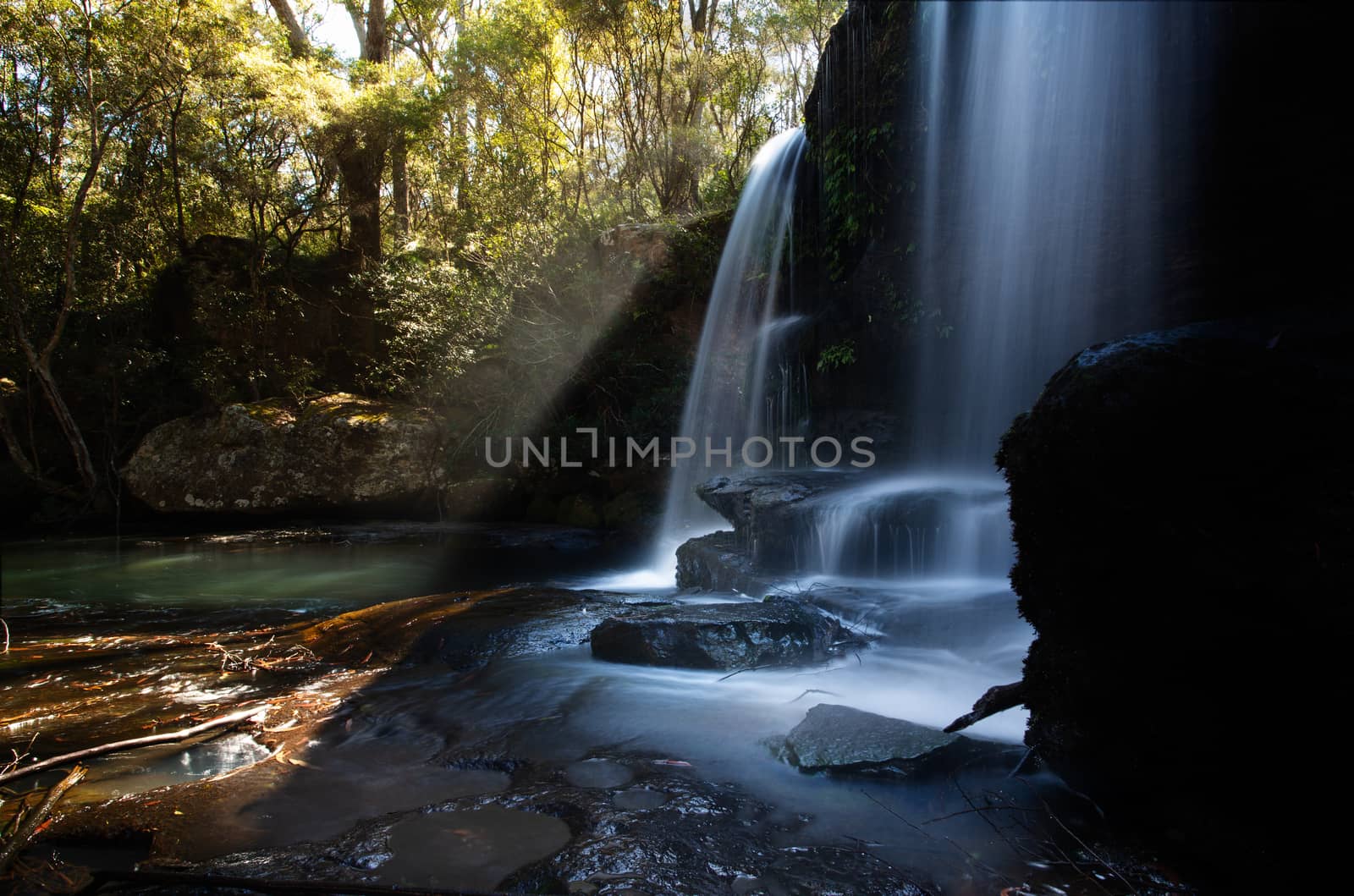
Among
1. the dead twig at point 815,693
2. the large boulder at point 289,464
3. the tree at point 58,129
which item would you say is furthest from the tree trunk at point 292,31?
the dead twig at point 815,693

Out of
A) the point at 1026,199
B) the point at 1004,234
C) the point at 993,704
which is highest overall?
the point at 1026,199

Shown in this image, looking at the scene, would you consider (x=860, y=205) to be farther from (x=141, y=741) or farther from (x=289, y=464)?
(x=289, y=464)

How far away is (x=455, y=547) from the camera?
11.9m

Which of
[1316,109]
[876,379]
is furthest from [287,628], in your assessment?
[1316,109]

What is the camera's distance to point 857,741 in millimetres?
3441

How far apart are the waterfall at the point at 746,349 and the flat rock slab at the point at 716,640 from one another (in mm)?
5642

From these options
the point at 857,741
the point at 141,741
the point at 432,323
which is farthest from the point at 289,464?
the point at 857,741

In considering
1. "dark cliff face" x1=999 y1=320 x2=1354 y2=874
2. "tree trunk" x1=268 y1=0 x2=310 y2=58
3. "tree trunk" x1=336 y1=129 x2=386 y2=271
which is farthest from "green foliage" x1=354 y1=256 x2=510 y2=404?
"dark cliff face" x1=999 y1=320 x2=1354 y2=874

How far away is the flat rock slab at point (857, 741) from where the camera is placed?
10.9 ft

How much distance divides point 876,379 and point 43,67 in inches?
608

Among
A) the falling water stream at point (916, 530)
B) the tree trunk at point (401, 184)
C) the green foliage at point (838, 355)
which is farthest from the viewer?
the tree trunk at point (401, 184)

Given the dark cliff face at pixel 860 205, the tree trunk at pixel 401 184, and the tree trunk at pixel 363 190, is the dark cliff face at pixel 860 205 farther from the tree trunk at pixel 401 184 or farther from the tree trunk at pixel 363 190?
the tree trunk at pixel 363 190

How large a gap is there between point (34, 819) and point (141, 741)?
0.83 metres

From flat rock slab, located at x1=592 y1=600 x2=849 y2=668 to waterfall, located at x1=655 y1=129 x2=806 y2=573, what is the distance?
5.64 meters
